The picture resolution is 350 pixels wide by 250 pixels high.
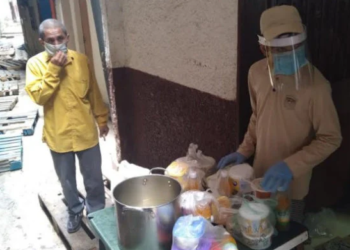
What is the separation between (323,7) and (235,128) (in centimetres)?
87

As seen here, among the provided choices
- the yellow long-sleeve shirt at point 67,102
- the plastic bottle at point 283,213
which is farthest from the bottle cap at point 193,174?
the yellow long-sleeve shirt at point 67,102

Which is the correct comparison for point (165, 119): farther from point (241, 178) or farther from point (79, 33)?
point (79, 33)

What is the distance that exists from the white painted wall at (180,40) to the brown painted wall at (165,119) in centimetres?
9

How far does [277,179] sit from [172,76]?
1.53m

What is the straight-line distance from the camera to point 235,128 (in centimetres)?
231

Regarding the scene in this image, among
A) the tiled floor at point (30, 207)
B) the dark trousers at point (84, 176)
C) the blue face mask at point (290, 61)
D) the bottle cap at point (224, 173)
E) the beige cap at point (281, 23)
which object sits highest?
the beige cap at point (281, 23)

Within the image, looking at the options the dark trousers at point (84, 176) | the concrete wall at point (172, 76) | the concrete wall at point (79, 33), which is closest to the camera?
the concrete wall at point (172, 76)

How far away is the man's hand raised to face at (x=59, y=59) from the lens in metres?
2.54

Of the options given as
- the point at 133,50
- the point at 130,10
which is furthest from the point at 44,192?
the point at 130,10

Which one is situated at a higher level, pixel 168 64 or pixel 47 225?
pixel 168 64

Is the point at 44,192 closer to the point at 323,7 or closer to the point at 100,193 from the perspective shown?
the point at 100,193

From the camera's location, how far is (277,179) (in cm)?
154

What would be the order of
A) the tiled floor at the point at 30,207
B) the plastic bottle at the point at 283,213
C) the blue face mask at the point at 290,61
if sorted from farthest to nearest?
the tiled floor at the point at 30,207 < the blue face mask at the point at 290,61 < the plastic bottle at the point at 283,213

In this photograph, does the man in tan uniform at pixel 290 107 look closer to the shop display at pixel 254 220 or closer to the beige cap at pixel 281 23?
the beige cap at pixel 281 23
